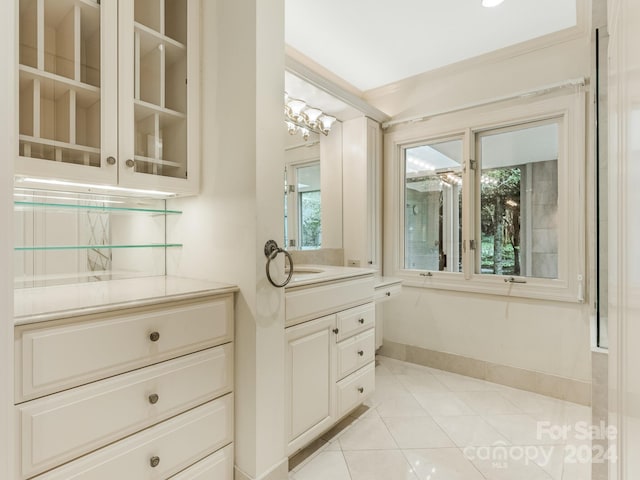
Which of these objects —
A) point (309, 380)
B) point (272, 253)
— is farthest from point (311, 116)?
point (309, 380)

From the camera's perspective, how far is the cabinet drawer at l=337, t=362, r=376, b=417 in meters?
1.85

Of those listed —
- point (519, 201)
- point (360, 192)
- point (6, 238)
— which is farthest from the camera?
point (360, 192)

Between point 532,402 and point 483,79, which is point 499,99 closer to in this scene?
point 483,79

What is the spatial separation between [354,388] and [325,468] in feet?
1.49

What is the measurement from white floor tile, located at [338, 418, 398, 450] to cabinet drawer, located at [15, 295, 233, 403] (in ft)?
3.44

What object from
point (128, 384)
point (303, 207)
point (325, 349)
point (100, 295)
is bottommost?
point (325, 349)

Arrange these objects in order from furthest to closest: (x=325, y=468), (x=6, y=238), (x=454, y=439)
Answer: (x=454, y=439), (x=325, y=468), (x=6, y=238)

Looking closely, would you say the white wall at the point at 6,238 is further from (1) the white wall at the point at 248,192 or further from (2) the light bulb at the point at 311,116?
(2) the light bulb at the point at 311,116

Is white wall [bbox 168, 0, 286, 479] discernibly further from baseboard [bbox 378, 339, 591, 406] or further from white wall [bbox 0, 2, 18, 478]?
baseboard [bbox 378, 339, 591, 406]

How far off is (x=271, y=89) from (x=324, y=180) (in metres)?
1.36

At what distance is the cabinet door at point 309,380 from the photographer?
1.54 meters

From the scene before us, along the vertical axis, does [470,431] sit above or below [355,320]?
below

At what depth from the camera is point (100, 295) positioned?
1162mm

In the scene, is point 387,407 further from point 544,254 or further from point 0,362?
point 0,362
